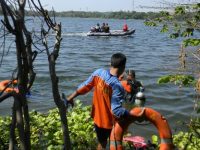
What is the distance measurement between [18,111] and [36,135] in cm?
270

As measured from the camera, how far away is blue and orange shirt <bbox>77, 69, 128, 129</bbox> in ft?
18.7

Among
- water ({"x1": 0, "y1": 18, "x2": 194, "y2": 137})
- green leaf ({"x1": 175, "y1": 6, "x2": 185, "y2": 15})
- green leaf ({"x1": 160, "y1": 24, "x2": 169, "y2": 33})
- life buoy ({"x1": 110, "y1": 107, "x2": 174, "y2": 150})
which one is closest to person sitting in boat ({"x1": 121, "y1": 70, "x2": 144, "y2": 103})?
water ({"x1": 0, "y1": 18, "x2": 194, "y2": 137})

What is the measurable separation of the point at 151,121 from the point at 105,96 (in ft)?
2.55

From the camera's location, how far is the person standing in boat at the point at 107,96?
5711 millimetres

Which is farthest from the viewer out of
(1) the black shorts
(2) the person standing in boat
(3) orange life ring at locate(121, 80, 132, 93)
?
(3) orange life ring at locate(121, 80, 132, 93)

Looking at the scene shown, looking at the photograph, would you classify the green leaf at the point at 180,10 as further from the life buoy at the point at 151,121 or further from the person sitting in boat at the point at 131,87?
the person sitting in boat at the point at 131,87

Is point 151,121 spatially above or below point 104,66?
above

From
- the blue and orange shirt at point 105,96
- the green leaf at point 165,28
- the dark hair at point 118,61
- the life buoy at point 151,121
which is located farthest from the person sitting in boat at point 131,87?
the life buoy at point 151,121

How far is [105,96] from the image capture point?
19.8 feet

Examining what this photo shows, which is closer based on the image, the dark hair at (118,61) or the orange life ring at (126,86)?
the dark hair at (118,61)

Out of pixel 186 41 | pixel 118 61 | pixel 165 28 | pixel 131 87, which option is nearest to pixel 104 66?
pixel 131 87

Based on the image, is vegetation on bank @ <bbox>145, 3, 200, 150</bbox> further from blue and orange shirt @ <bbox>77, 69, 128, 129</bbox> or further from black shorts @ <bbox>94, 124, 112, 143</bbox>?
black shorts @ <bbox>94, 124, 112, 143</bbox>

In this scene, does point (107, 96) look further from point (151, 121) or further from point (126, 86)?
point (126, 86)

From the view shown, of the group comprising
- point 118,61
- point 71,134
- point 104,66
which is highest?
point 118,61
